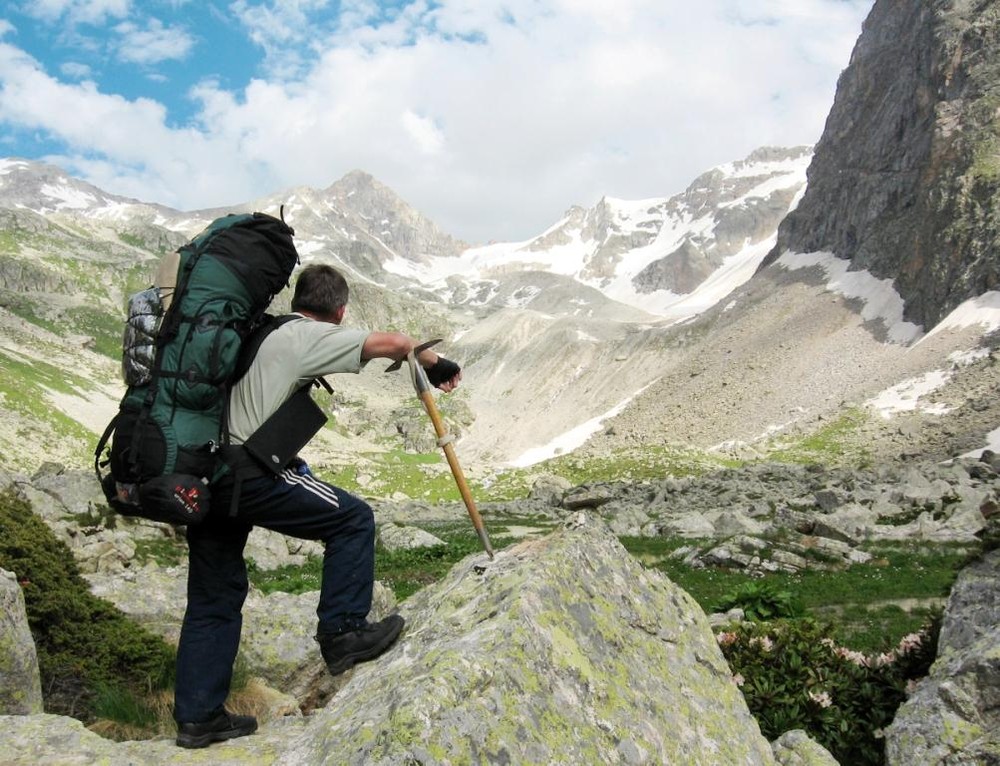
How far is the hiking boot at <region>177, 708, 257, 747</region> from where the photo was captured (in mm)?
5648

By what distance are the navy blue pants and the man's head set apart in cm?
146

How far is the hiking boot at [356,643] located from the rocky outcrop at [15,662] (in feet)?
10.1

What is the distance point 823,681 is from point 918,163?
129343mm

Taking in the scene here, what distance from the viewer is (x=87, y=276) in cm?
17262

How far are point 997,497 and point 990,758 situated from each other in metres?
26.4

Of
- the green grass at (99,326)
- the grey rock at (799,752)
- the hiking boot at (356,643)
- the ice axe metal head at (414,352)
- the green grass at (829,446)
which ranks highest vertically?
the green grass at (99,326)

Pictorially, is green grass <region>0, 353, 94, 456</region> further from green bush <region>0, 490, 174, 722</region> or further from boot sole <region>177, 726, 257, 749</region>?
boot sole <region>177, 726, 257, 749</region>

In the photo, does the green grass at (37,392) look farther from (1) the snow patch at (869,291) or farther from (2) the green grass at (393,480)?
(1) the snow patch at (869,291)

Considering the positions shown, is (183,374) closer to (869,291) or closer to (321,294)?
(321,294)

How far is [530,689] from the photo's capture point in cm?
462

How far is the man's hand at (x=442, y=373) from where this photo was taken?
651 centimetres

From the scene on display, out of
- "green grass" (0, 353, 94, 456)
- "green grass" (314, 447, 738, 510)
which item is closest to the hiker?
"green grass" (314, 447, 738, 510)

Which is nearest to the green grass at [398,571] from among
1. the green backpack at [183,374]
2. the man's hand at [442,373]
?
the man's hand at [442,373]

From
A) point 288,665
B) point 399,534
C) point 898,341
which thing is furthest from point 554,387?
point 288,665
